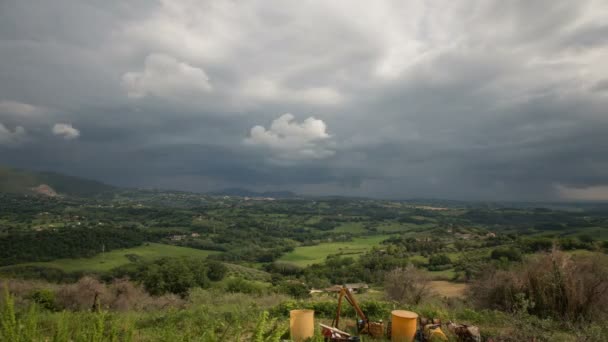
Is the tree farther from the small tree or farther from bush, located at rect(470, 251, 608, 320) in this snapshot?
bush, located at rect(470, 251, 608, 320)

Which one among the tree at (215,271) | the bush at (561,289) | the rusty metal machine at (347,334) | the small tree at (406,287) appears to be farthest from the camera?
the tree at (215,271)

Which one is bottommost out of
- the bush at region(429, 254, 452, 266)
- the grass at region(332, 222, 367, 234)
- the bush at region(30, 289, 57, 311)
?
the grass at region(332, 222, 367, 234)

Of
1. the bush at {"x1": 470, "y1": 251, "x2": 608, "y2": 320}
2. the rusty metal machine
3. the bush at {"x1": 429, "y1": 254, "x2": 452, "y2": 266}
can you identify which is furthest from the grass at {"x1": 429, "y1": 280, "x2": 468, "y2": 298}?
the rusty metal machine

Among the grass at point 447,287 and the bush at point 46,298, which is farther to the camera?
the grass at point 447,287

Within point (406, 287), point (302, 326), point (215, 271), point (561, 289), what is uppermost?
point (561, 289)

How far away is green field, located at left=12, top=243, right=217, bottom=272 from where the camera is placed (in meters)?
72.4

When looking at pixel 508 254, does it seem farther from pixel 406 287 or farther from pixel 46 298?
pixel 46 298

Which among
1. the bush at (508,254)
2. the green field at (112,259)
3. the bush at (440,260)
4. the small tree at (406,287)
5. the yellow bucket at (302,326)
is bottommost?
the green field at (112,259)

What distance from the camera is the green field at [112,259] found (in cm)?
7244

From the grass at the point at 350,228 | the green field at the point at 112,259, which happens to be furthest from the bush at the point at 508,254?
the grass at the point at 350,228

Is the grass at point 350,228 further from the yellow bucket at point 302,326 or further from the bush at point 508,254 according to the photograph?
the yellow bucket at point 302,326

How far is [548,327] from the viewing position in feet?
34.8

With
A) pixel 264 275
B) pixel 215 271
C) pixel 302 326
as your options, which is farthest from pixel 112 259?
pixel 302 326

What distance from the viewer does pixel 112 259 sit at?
3260 inches
